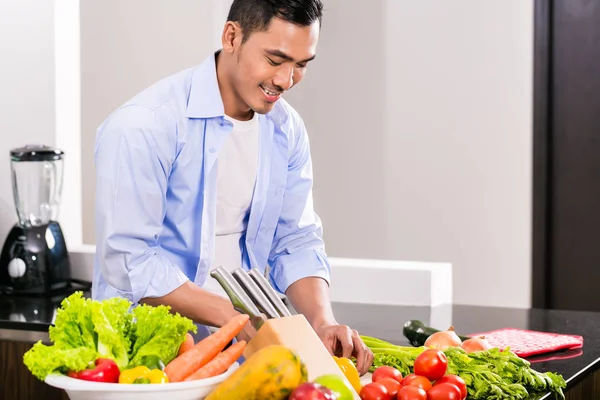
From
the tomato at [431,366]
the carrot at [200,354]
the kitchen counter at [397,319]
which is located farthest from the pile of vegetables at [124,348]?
the kitchen counter at [397,319]

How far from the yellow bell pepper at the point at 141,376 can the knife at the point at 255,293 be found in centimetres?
29

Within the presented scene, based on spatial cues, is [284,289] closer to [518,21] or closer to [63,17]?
[63,17]

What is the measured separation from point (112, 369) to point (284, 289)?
0.89 metres

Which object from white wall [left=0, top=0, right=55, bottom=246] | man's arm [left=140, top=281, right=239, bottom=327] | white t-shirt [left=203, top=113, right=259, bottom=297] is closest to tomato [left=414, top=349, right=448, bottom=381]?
man's arm [left=140, top=281, right=239, bottom=327]

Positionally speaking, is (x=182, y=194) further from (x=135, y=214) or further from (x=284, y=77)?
→ (x=284, y=77)

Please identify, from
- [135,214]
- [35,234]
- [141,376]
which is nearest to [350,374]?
[141,376]

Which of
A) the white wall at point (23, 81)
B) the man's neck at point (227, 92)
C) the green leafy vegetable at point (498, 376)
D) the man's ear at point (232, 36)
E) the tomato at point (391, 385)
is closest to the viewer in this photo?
the tomato at point (391, 385)

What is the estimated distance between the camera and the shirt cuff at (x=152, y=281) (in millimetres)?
1910

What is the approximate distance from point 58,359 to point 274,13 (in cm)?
83

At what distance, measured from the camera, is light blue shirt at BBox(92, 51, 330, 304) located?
76.7 inches

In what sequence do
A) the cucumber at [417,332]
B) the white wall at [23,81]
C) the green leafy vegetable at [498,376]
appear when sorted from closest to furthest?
the green leafy vegetable at [498,376] < the cucumber at [417,332] < the white wall at [23,81]

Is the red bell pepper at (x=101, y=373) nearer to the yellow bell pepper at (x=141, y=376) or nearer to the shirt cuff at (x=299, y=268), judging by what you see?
the yellow bell pepper at (x=141, y=376)

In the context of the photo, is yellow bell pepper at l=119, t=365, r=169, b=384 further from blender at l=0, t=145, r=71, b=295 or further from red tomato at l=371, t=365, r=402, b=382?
blender at l=0, t=145, r=71, b=295

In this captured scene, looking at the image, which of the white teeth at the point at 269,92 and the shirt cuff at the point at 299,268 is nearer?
the white teeth at the point at 269,92
